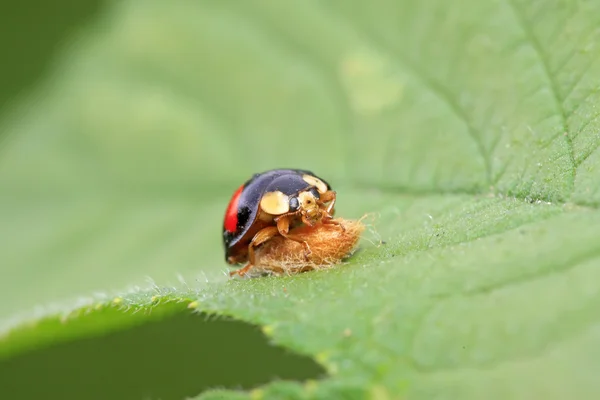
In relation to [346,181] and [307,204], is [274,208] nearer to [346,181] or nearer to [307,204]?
[307,204]

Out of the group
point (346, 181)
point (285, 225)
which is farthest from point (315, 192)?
point (346, 181)

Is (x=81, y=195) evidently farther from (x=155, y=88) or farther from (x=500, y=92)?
(x=500, y=92)

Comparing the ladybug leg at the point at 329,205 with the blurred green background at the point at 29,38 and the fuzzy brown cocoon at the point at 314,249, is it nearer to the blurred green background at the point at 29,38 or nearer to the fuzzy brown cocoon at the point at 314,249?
the fuzzy brown cocoon at the point at 314,249

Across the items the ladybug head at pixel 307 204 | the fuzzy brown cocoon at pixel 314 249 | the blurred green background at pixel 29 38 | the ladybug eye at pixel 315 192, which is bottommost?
the fuzzy brown cocoon at pixel 314 249

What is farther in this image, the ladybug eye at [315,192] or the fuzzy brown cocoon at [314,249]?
the ladybug eye at [315,192]

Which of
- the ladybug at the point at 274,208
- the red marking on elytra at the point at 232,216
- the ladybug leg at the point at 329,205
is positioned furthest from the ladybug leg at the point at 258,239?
the ladybug leg at the point at 329,205

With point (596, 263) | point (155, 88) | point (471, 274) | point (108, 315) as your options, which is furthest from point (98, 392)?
point (596, 263)

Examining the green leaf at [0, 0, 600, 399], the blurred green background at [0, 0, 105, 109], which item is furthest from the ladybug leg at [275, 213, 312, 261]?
the blurred green background at [0, 0, 105, 109]
